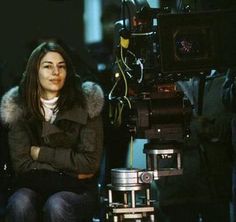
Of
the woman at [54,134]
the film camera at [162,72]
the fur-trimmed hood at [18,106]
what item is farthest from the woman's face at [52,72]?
the film camera at [162,72]

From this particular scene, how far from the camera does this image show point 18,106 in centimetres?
322

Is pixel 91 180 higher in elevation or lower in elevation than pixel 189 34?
lower

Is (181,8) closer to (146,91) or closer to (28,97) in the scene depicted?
(146,91)

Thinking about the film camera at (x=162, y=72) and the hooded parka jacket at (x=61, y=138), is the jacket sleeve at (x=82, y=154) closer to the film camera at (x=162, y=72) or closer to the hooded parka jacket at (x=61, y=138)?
the hooded parka jacket at (x=61, y=138)

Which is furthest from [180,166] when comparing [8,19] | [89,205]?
[8,19]

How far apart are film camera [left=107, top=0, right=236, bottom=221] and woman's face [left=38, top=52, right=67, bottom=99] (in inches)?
20.9

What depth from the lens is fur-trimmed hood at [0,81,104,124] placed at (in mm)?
3188

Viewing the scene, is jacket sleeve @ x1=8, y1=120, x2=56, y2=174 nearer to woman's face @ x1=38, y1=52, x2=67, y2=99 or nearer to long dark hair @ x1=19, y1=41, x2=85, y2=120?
long dark hair @ x1=19, y1=41, x2=85, y2=120

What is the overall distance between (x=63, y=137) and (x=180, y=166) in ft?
2.33

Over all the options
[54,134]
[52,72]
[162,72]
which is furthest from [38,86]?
[162,72]

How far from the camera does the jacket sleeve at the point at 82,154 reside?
3086 millimetres

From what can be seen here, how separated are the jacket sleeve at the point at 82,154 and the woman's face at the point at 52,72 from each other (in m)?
0.27

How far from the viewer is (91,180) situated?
321cm

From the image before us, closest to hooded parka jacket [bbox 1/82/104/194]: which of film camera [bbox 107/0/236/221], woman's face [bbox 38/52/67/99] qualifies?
woman's face [bbox 38/52/67/99]
